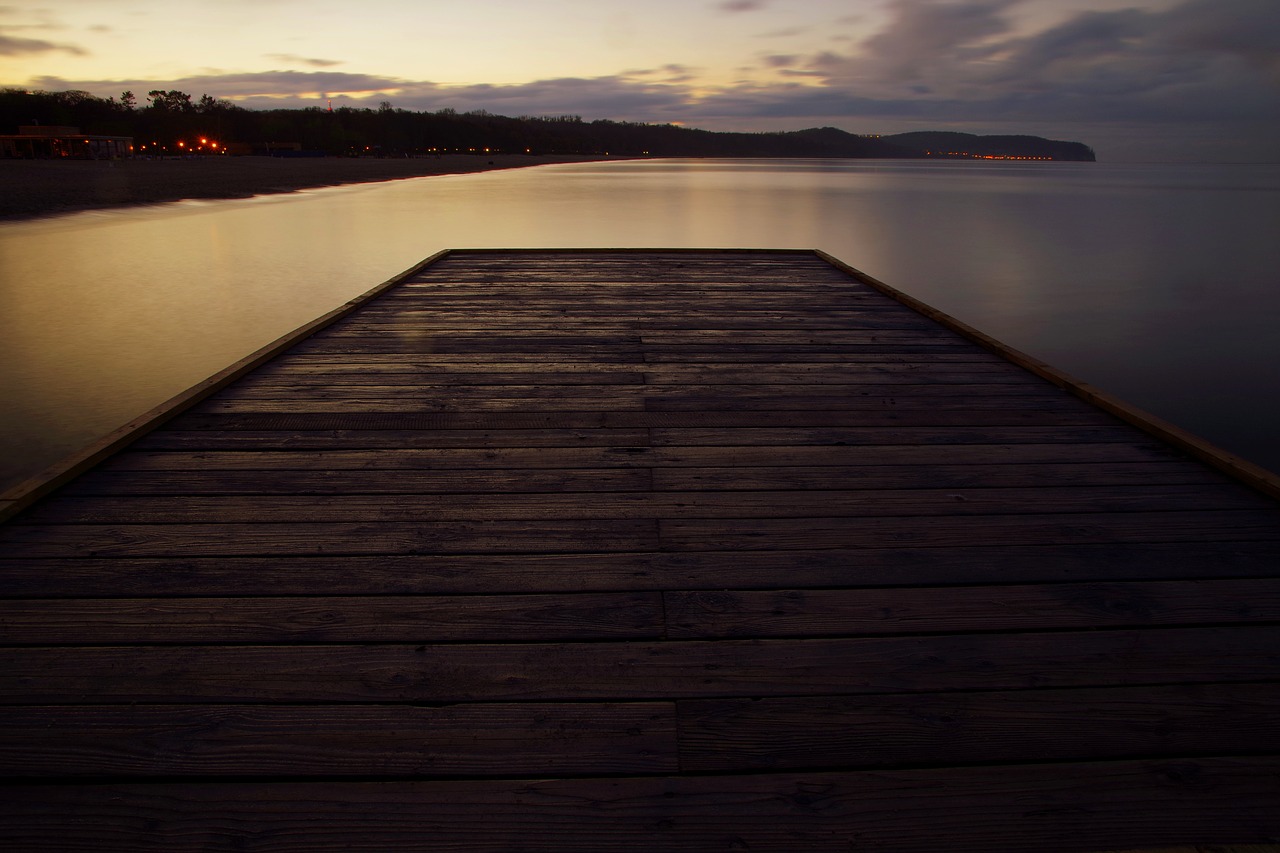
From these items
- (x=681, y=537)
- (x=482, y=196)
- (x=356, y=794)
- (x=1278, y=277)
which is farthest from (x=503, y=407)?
(x=482, y=196)

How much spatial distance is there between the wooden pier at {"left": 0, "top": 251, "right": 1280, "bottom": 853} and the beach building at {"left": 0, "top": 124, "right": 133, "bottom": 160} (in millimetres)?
68858

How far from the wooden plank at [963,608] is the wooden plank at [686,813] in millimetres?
377

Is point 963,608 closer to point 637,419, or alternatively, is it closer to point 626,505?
point 626,505

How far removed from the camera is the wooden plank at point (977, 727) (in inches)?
49.6

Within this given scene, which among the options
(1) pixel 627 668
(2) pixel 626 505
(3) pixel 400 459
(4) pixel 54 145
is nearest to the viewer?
(1) pixel 627 668

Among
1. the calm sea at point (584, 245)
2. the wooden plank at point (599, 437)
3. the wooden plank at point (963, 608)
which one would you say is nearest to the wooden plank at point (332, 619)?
the wooden plank at point (963, 608)

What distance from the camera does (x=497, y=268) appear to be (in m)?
6.22

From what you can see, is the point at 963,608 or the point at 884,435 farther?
the point at 884,435

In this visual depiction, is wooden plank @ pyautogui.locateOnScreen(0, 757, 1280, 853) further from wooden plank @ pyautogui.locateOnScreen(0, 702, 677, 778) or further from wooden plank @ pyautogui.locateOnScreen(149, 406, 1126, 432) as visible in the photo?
wooden plank @ pyautogui.locateOnScreen(149, 406, 1126, 432)

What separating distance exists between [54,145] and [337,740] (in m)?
75.4

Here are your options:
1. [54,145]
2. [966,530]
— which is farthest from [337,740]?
[54,145]

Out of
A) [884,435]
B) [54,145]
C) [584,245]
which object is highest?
[54,145]

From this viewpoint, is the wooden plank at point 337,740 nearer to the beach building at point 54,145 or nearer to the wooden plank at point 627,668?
the wooden plank at point 627,668

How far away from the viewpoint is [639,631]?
1556 mm
